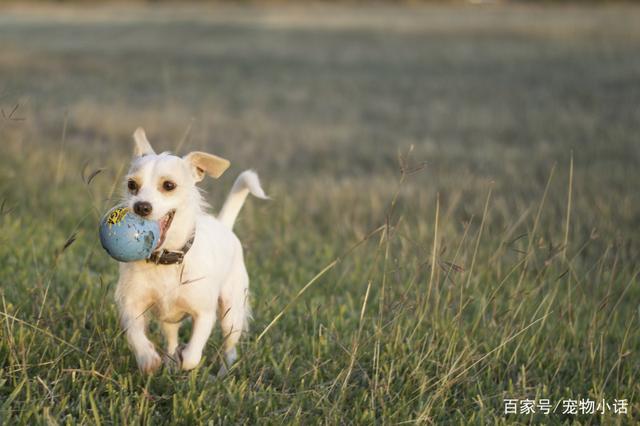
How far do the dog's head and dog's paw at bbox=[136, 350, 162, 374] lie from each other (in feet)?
1.56

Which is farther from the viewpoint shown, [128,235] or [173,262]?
[173,262]

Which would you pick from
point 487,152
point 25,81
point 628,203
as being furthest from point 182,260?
point 25,81

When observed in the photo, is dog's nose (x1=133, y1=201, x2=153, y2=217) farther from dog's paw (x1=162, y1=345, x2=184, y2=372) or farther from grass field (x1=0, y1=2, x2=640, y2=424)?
dog's paw (x1=162, y1=345, x2=184, y2=372)

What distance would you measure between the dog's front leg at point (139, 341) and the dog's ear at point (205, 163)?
2.25ft

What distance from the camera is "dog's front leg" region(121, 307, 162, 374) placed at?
3.28 m

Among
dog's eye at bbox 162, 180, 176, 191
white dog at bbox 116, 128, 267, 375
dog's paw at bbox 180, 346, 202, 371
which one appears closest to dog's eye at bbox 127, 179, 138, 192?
white dog at bbox 116, 128, 267, 375

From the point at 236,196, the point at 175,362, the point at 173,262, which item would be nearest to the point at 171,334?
the point at 175,362

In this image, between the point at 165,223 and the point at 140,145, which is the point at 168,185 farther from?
the point at 140,145

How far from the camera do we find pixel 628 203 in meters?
7.61

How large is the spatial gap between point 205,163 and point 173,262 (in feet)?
1.68

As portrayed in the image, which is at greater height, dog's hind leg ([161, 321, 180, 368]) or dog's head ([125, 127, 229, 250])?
dog's head ([125, 127, 229, 250])

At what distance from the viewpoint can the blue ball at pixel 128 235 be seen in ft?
10.0

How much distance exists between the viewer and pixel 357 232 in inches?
251

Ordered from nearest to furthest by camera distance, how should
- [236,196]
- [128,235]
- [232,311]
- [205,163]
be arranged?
[128,235] → [205,163] → [232,311] → [236,196]
